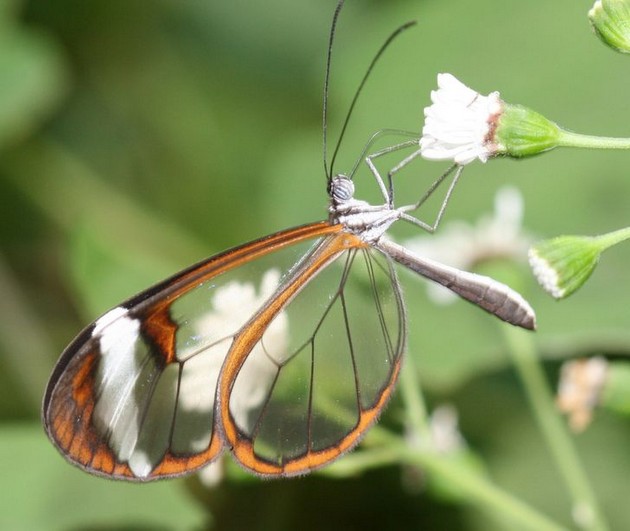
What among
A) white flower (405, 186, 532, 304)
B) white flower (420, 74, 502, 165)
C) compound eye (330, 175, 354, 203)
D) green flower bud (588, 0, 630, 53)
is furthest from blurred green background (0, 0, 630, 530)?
green flower bud (588, 0, 630, 53)

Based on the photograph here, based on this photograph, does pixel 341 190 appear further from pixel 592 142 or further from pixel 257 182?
pixel 257 182

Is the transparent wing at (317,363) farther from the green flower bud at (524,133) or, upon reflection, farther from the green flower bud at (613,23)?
the green flower bud at (613,23)

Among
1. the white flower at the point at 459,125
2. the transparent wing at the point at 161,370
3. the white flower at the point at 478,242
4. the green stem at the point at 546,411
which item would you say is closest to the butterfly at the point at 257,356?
Answer: the transparent wing at the point at 161,370

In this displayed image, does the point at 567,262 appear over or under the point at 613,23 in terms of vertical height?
under

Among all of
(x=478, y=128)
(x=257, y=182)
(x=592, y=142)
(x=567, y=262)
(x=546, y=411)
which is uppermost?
(x=257, y=182)

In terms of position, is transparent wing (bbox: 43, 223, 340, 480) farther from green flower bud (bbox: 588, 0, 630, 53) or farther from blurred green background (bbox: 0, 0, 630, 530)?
green flower bud (bbox: 588, 0, 630, 53)

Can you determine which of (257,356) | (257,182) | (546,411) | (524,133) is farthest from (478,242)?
(257,182)

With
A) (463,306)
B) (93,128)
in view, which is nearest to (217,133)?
(93,128)
